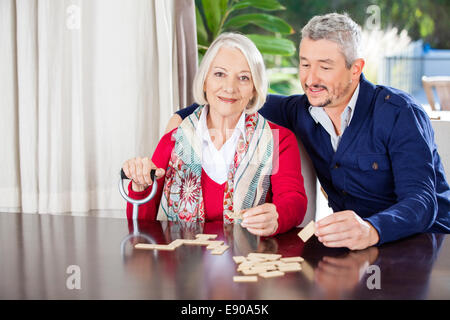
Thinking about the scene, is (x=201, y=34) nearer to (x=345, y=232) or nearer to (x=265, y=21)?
(x=265, y=21)

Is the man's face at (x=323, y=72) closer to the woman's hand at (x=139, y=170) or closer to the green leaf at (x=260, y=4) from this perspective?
the woman's hand at (x=139, y=170)

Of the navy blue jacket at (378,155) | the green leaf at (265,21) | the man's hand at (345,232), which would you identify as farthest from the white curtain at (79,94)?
the man's hand at (345,232)

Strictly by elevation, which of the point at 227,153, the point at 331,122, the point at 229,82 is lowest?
the point at 227,153

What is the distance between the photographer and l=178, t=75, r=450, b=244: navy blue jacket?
5.99ft

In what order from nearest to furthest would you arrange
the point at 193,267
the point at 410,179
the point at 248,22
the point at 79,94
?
the point at 193,267 < the point at 410,179 < the point at 79,94 < the point at 248,22

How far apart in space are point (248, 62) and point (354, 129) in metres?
0.46

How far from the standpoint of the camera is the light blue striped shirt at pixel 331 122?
2076mm

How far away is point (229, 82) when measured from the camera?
2.02 metres

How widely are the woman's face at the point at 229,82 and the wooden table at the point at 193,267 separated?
1.85 ft

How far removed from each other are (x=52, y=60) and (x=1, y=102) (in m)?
0.36

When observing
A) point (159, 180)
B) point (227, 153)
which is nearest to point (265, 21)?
point (227, 153)

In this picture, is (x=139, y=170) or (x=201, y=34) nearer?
(x=139, y=170)

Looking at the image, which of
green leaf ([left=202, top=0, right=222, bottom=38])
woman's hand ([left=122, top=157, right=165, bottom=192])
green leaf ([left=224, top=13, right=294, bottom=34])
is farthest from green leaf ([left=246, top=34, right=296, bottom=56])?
woman's hand ([left=122, top=157, right=165, bottom=192])

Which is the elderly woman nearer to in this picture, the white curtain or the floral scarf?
the floral scarf
